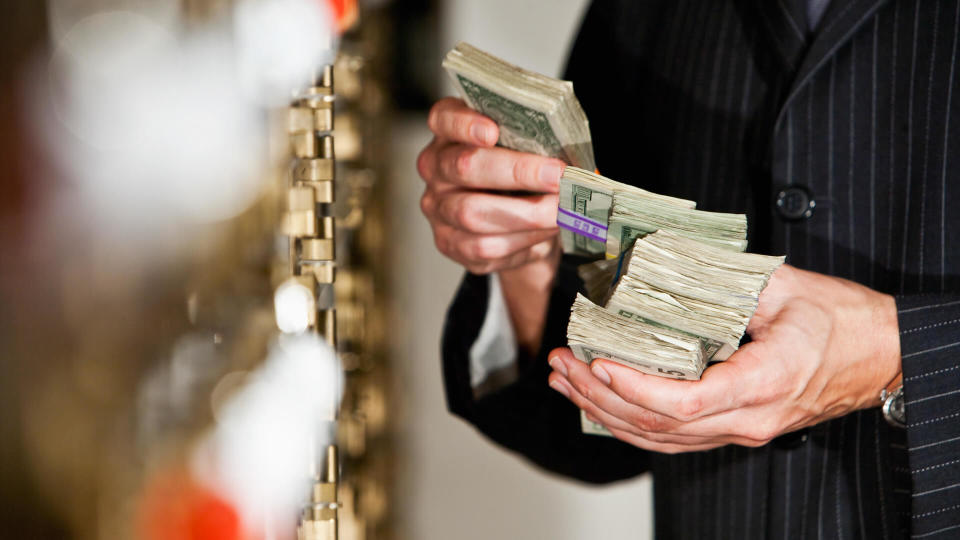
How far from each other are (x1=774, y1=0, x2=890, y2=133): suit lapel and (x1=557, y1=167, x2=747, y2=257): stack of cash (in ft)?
0.88

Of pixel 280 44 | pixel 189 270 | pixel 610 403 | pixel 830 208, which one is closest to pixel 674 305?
pixel 610 403

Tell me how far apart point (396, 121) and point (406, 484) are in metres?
0.85

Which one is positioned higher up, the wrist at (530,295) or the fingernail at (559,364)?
the wrist at (530,295)

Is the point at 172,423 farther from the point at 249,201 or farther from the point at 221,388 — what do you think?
the point at 249,201

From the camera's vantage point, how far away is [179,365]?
3.21 ft

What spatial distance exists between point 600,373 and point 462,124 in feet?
0.81

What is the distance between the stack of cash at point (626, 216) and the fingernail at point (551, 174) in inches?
1.9

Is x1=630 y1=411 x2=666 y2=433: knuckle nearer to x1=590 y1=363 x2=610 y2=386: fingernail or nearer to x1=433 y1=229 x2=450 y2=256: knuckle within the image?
x1=590 y1=363 x2=610 y2=386: fingernail

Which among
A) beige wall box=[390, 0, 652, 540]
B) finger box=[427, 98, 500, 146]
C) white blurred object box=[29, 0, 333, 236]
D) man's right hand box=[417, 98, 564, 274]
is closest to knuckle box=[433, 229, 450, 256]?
man's right hand box=[417, 98, 564, 274]

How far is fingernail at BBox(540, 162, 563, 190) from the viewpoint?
60 cm

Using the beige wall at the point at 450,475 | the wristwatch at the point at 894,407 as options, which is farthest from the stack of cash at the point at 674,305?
the beige wall at the point at 450,475

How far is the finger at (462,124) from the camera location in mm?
624

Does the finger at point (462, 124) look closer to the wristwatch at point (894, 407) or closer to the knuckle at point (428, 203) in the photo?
the knuckle at point (428, 203)

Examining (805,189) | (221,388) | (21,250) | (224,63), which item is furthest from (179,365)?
(805,189)
